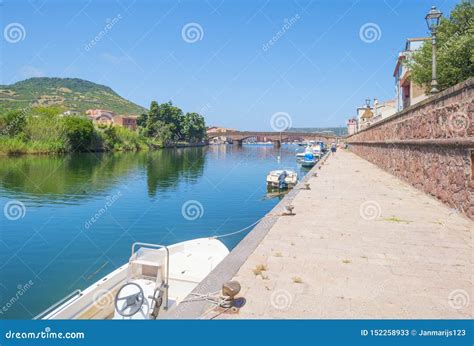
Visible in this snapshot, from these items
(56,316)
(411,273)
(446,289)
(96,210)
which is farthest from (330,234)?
(96,210)

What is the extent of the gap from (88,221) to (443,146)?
41.1 ft

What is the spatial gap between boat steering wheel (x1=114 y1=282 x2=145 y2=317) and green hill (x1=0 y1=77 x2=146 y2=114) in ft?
357

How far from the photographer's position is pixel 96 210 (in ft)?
53.9

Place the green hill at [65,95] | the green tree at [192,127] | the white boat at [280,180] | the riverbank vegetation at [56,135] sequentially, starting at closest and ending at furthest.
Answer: the white boat at [280,180], the riverbank vegetation at [56,135], the green tree at [192,127], the green hill at [65,95]

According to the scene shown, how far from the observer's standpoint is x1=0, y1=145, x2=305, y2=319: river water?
8914 millimetres

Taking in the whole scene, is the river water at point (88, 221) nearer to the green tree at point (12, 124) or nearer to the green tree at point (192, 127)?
the green tree at point (12, 124)

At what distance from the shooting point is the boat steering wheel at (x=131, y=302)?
426cm

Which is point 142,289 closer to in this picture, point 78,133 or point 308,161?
point 308,161

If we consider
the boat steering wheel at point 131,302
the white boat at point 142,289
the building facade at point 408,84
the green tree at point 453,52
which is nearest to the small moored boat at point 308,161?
the building facade at point 408,84

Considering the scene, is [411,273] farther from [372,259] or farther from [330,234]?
[330,234]

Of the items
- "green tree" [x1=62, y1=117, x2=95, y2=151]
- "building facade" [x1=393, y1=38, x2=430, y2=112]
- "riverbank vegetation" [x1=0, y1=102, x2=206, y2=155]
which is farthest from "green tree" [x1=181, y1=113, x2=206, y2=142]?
"building facade" [x1=393, y1=38, x2=430, y2=112]

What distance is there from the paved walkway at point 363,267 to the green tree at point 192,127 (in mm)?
92955

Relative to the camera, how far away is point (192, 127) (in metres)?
102

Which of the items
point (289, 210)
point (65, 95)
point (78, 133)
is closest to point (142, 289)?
point (289, 210)
